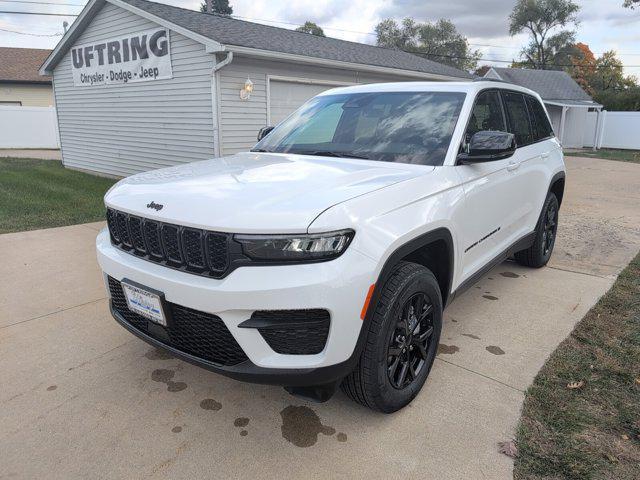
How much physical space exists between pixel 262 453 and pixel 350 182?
1.45 meters

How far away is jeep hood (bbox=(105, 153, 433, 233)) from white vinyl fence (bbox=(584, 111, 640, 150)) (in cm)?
2908

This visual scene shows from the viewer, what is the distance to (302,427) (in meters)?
2.64

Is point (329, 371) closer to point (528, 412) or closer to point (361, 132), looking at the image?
point (528, 412)

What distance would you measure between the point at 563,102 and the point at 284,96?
2286 cm

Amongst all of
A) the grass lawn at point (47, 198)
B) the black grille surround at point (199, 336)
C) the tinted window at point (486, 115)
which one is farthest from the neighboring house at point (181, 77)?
the black grille surround at point (199, 336)

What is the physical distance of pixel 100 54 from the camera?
12.6 meters

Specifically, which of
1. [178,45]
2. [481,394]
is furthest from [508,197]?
[178,45]

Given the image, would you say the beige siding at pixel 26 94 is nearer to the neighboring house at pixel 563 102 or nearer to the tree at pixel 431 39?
the neighboring house at pixel 563 102

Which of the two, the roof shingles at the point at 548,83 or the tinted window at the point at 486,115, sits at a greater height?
the roof shingles at the point at 548,83

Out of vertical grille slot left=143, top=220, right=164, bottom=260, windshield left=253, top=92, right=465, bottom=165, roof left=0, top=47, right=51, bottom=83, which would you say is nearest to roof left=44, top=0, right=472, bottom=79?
windshield left=253, top=92, right=465, bottom=165

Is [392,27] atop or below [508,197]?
atop

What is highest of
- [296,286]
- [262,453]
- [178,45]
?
[178,45]

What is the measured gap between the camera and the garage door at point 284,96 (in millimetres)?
10719

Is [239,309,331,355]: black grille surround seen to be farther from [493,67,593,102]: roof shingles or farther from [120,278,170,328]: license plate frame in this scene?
[493,67,593,102]: roof shingles
